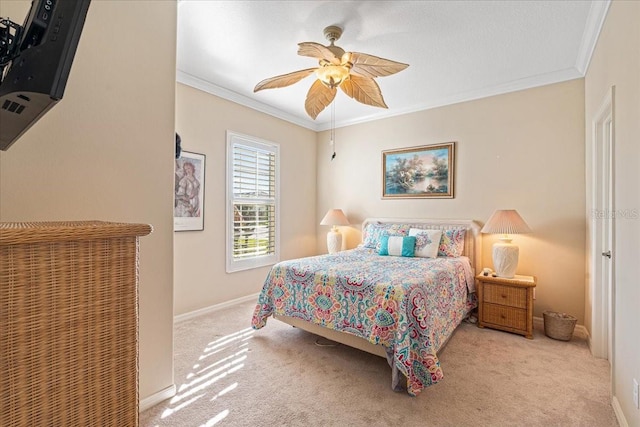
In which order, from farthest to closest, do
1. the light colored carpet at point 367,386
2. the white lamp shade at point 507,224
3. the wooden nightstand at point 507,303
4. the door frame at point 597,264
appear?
the white lamp shade at point 507,224 < the wooden nightstand at point 507,303 < the door frame at point 597,264 < the light colored carpet at point 367,386

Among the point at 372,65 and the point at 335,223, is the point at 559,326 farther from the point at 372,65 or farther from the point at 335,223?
the point at 372,65

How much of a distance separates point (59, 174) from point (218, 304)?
2632mm

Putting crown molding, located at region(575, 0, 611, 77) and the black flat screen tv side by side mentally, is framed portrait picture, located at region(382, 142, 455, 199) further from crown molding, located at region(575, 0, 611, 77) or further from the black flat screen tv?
the black flat screen tv

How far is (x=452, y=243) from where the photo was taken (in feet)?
12.0

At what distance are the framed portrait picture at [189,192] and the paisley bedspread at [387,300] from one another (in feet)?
4.08

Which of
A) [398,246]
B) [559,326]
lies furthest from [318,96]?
[559,326]

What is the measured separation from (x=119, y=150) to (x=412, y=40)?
251 centimetres

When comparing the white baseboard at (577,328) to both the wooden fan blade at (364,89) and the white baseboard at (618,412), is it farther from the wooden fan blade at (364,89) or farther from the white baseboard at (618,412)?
the wooden fan blade at (364,89)

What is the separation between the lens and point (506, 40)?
2.70m

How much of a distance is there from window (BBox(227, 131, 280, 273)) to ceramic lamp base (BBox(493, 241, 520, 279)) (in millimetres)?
2927

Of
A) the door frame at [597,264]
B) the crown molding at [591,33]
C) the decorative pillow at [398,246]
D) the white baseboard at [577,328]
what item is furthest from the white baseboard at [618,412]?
the crown molding at [591,33]

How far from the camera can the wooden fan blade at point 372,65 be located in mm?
2275

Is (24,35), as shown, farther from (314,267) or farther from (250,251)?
(250,251)

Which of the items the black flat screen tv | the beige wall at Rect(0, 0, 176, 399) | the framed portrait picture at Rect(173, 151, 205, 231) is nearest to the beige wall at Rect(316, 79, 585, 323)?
the framed portrait picture at Rect(173, 151, 205, 231)
